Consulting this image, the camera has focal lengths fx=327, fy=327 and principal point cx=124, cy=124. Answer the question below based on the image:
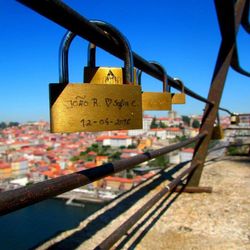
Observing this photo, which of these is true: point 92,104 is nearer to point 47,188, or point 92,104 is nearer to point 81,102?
point 81,102

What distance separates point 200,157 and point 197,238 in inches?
41.8

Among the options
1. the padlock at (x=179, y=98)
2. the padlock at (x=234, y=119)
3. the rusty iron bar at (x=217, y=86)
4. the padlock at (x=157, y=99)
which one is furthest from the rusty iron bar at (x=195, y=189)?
the padlock at (x=234, y=119)

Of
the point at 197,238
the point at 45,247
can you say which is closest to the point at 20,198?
the point at 45,247

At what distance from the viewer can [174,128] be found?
89.6 metres

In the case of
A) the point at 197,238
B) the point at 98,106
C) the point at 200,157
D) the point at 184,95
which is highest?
the point at 184,95

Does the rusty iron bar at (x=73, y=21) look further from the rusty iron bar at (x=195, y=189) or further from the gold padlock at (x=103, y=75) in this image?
the rusty iron bar at (x=195, y=189)

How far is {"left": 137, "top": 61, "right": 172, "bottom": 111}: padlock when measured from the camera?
134cm

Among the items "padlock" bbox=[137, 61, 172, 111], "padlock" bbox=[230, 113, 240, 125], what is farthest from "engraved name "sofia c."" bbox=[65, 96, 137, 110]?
"padlock" bbox=[230, 113, 240, 125]

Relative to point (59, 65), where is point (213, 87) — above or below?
above

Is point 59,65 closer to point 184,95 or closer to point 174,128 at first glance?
point 184,95

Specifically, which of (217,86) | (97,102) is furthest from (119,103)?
(217,86)

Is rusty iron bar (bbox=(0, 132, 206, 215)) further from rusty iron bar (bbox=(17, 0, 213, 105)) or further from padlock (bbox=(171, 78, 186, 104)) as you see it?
padlock (bbox=(171, 78, 186, 104))

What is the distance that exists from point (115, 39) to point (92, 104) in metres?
0.20

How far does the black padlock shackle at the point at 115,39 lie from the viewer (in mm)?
722
